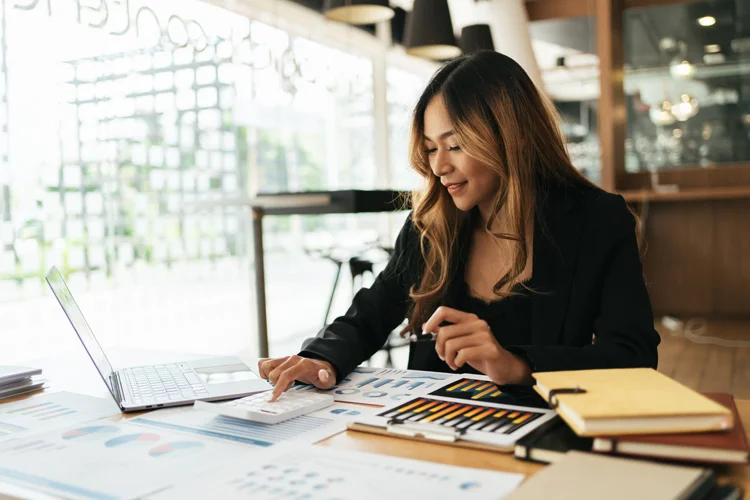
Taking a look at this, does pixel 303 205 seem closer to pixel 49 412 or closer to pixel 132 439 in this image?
pixel 49 412

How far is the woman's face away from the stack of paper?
88 centimetres

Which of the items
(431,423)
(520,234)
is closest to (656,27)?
(520,234)

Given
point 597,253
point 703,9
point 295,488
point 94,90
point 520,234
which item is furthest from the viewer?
point 703,9

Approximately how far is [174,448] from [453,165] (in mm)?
828

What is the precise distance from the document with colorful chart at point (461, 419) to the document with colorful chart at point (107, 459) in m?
0.20

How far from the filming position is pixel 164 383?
1.29 m

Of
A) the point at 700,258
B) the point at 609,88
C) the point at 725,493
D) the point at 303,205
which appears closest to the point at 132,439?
the point at 725,493

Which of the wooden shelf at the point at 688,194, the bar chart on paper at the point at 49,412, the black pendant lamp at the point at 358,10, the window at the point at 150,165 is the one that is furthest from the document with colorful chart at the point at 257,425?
the wooden shelf at the point at 688,194

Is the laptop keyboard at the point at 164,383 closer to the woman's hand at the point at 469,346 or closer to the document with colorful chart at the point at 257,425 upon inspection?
the document with colorful chart at the point at 257,425

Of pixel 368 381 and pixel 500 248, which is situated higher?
pixel 500 248

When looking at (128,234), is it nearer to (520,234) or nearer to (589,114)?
(520,234)

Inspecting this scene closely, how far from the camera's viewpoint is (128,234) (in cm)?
402

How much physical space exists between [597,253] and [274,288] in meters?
4.42

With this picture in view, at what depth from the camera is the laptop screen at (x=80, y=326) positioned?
123 cm
